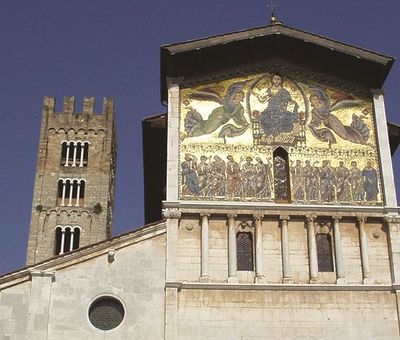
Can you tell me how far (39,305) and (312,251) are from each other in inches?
272

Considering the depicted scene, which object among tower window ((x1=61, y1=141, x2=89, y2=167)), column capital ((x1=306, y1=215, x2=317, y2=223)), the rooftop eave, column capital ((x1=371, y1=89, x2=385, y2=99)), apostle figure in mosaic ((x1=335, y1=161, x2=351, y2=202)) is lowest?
column capital ((x1=306, y1=215, x2=317, y2=223))

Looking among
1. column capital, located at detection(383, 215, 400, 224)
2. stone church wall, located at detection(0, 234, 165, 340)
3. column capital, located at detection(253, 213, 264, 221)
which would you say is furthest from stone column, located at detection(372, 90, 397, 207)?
stone church wall, located at detection(0, 234, 165, 340)

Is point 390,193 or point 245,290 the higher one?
point 390,193

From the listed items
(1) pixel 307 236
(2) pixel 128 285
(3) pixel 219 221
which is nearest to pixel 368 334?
(1) pixel 307 236

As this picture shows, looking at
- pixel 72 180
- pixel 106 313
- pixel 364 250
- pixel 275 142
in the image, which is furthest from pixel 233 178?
pixel 72 180

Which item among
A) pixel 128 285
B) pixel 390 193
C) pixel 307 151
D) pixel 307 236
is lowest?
pixel 128 285

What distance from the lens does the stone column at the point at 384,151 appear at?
19.7 meters

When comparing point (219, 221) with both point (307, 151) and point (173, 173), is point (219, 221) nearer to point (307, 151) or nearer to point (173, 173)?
point (173, 173)

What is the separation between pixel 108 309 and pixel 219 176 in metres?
4.69

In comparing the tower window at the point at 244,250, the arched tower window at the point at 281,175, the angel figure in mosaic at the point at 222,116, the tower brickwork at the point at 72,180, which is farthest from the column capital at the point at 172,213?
the tower brickwork at the point at 72,180

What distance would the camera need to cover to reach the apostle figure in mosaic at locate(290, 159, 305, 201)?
19562 mm

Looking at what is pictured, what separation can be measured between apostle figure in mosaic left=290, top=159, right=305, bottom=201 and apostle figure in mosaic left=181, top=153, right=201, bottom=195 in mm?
2604

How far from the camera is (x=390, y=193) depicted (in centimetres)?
1967

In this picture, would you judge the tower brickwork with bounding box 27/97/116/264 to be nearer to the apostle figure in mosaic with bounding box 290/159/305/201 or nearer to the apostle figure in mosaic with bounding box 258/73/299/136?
the apostle figure in mosaic with bounding box 258/73/299/136
